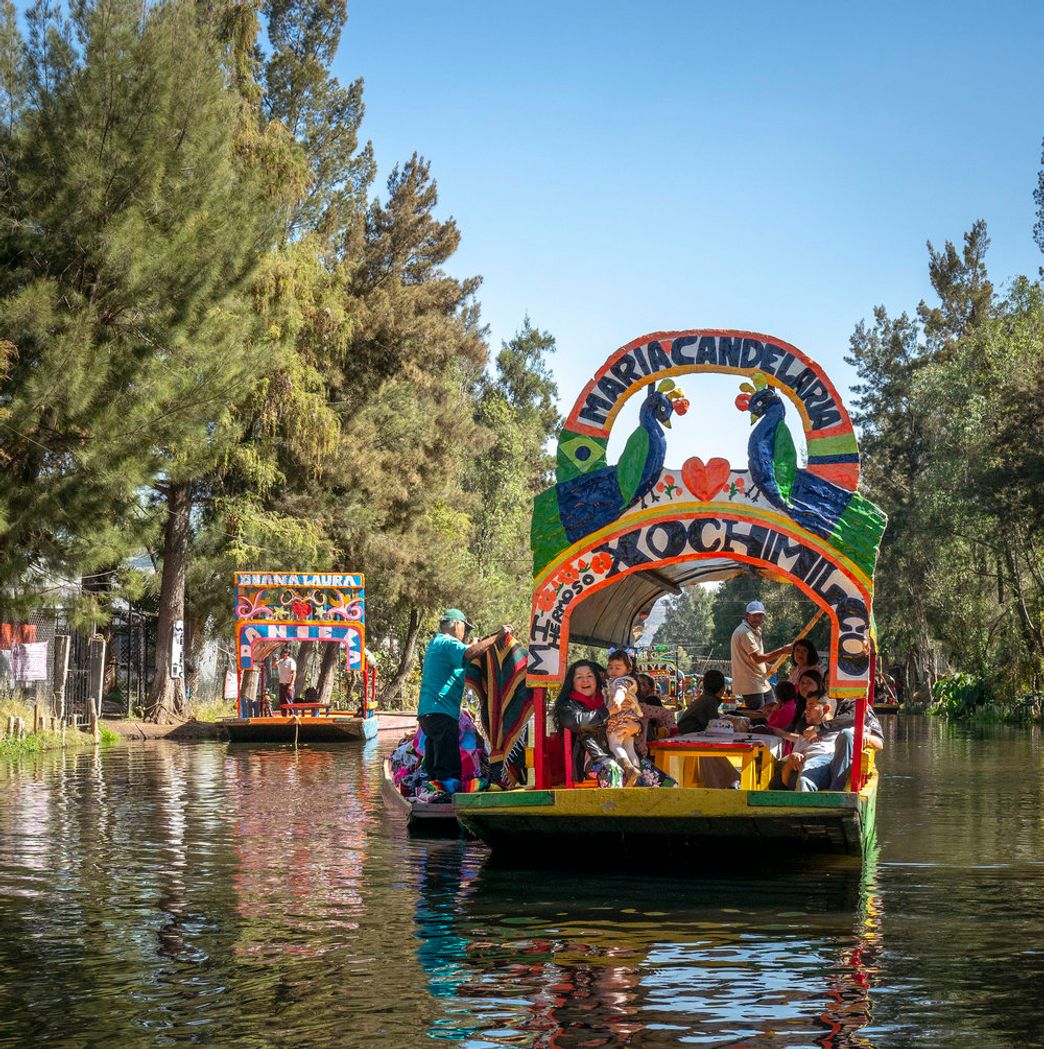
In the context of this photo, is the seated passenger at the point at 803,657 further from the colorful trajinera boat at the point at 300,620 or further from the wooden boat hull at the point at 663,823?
the colorful trajinera boat at the point at 300,620

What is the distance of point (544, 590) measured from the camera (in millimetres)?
13609

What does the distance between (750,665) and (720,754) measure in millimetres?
2649

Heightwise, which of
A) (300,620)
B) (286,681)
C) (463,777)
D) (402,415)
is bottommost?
(463,777)

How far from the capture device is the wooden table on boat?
13656mm

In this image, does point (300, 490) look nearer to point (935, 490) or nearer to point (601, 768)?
point (935, 490)

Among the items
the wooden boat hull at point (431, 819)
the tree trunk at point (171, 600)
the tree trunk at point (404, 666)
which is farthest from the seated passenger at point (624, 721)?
the tree trunk at point (404, 666)

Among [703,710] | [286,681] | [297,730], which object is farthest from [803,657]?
[286,681]

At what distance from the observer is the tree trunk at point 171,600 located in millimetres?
35281

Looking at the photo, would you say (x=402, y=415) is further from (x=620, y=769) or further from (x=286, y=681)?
(x=620, y=769)

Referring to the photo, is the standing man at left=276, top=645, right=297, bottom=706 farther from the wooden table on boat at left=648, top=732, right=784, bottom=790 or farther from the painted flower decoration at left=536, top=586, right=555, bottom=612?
the painted flower decoration at left=536, top=586, right=555, bottom=612

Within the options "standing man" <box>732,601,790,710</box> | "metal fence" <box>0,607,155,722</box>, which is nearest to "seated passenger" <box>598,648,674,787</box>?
"standing man" <box>732,601,790,710</box>

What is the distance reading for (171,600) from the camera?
117 ft

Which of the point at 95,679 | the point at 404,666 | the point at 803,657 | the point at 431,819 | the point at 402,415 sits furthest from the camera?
the point at 404,666

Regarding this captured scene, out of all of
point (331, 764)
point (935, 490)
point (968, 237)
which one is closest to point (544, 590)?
point (331, 764)
